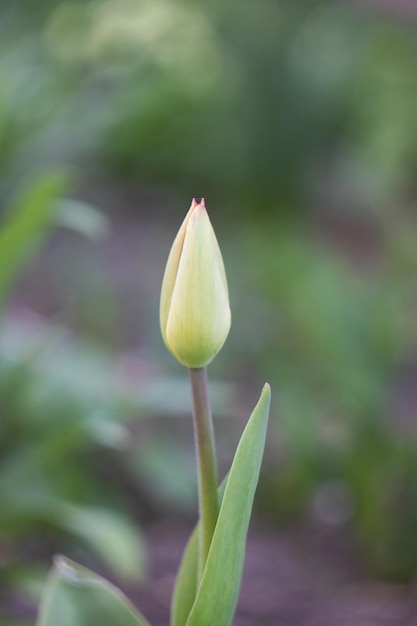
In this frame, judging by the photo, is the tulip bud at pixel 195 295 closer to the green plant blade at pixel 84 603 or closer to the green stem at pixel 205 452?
the green stem at pixel 205 452

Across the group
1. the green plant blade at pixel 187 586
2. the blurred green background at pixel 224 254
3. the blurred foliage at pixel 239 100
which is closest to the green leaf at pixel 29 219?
the blurred green background at pixel 224 254

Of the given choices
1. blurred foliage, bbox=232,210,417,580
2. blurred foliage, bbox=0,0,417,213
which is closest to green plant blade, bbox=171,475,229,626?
blurred foliage, bbox=232,210,417,580

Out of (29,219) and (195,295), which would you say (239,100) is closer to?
(29,219)

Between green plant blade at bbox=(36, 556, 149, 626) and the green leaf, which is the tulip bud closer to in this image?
green plant blade at bbox=(36, 556, 149, 626)

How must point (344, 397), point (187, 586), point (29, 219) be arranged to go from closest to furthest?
point (187, 586)
point (29, 219)
point (344, 397)

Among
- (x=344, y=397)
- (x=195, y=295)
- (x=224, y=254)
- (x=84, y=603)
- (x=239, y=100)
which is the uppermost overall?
(x=239, y=100)

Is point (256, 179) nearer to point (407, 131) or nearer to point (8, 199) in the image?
point (407, 131)

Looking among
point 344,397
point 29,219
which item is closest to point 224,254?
point 344,397

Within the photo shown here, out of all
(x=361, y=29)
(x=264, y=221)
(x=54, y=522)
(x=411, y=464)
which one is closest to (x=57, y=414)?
(x=54, y=522)
